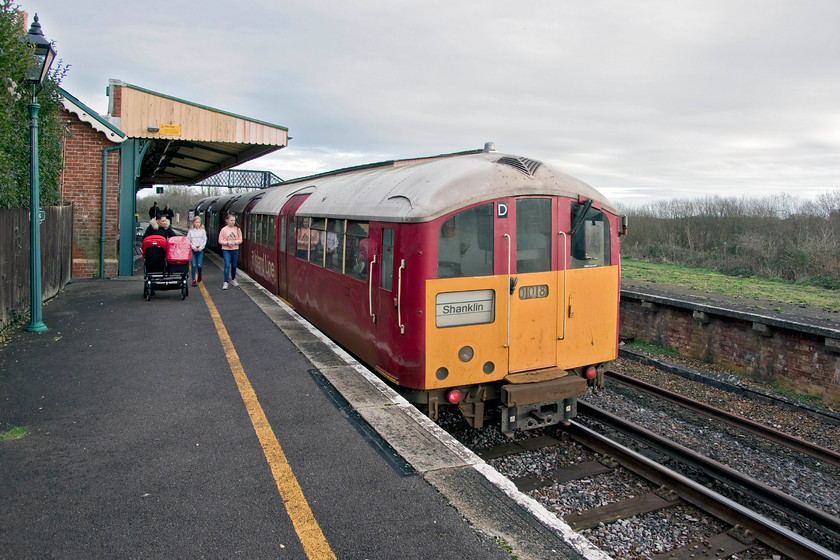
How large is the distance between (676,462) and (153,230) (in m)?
9.98

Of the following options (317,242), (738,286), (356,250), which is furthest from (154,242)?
(738,286)

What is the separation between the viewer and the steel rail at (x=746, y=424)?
6973 mm

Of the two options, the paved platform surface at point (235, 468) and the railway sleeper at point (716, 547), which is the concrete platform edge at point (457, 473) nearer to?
the paved platform surface at point (235, 468)

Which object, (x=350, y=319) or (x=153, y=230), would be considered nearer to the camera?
(x=350, y=319)

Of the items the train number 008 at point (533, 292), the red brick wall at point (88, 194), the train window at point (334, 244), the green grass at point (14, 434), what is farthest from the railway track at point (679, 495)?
the red brick wall at point (88, 194)

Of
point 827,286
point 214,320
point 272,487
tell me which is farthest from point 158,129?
point 827,286

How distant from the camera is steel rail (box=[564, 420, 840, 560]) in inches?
182

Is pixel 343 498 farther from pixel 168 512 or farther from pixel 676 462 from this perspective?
pixel 676 462

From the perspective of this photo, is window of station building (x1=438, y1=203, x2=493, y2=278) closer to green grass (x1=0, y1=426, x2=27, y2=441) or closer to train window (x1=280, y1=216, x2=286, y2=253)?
green grass (x1=0, y1=426, x2=27, y2=441)

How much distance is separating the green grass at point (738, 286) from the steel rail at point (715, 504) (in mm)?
11662

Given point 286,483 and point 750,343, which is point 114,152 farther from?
point 750,343

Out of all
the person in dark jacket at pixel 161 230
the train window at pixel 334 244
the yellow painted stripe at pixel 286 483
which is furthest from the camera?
the person in dark jacket at pixel 161 230

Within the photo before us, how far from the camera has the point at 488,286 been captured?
5746 millimetres

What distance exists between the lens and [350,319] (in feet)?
23.9
